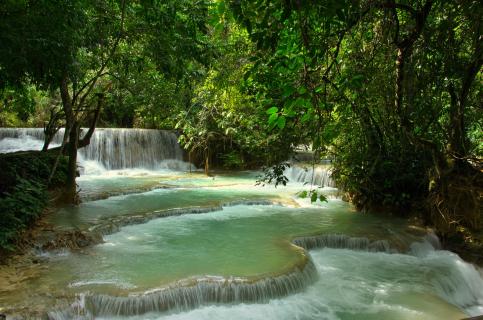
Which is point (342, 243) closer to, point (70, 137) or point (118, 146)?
point (70, 137)

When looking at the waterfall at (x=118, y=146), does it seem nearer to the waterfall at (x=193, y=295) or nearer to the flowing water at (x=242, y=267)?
the flowing water at (x=242, y=267)

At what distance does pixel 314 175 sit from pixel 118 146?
319 inches

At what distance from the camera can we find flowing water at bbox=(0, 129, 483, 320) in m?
4.82

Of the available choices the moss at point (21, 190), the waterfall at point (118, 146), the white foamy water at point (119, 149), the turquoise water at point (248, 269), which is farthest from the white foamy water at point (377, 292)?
the waterfall at point (118, 146)

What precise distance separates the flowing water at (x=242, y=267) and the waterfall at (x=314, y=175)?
3575 millimetres

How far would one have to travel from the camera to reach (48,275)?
207 inches

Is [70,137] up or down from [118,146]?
up

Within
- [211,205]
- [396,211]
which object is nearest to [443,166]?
[396,211]

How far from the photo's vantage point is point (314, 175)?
14.5 metres

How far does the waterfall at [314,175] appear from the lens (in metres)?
13.6

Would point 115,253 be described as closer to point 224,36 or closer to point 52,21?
point 52,21

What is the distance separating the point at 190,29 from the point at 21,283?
14.2 ft

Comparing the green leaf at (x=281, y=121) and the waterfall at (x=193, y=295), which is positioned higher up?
the green leaf at (x=281, y=121)

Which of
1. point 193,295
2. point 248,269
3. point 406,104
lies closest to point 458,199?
point 406,104
